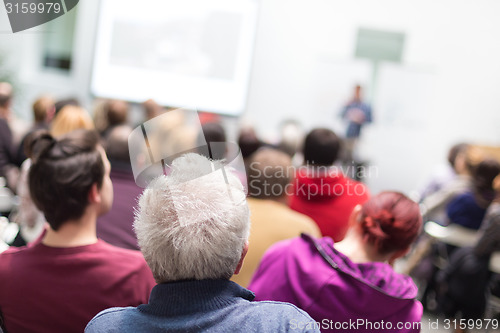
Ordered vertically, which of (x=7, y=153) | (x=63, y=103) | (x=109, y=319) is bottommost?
(x=7, y=153)

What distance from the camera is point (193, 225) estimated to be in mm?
855

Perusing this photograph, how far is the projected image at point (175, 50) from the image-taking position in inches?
238

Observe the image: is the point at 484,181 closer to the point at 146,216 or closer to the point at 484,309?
the point at 484,309

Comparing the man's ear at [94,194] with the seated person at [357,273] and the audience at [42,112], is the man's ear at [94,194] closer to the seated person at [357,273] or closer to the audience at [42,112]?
the seated person at [357,273]

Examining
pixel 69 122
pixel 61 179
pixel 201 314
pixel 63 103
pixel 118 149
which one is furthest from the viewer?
pixel 63 103

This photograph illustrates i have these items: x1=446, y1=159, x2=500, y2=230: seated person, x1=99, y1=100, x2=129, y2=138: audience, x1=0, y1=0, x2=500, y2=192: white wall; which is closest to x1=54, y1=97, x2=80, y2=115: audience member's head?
x1=99, y1=100, x2=129, y2=138: audience

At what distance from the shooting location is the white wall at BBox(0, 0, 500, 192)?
6.68 m

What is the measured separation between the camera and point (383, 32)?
22.0ft

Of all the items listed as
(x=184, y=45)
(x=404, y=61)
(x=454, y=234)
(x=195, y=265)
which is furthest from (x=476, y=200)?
(x=184, y=45)

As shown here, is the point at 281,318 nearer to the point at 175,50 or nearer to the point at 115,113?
the point at 115,113

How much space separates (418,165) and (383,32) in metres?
2.00

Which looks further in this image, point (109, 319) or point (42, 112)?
point (42, 112)

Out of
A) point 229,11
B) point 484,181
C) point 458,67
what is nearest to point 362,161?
point 458,67

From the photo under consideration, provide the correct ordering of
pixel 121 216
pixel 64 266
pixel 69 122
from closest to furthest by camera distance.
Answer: pixel 64 266 < pixel 121 216 < pixel 69 122
